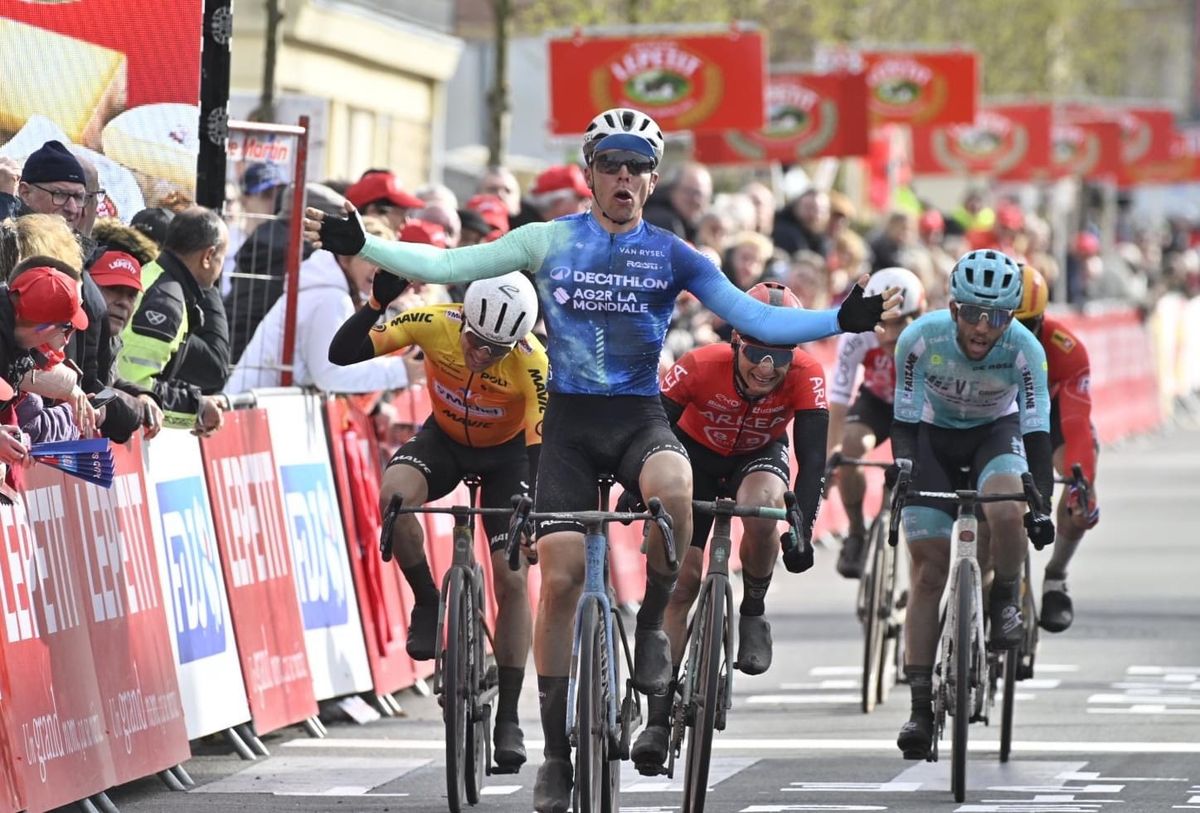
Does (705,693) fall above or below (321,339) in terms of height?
below

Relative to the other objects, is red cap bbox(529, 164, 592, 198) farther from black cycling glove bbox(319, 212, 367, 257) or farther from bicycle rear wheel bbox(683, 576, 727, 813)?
black cycling glove bbox(319, 212, 367, 257)

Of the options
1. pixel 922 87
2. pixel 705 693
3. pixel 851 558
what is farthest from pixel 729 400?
pixel 922 87

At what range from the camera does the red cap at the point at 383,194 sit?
1366cm

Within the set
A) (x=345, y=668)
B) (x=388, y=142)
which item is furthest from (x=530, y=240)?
(x=388, y=142)

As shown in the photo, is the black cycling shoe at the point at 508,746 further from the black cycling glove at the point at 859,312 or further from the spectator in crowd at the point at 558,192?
the spectator in crowd at the point at 558,192

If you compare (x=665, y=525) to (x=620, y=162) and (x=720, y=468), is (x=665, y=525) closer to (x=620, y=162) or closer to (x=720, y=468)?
(x=620, y=162)

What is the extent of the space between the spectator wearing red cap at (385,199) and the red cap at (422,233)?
489 mm

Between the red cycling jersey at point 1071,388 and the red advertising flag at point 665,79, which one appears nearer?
the red cycling jersey at point 1071,388

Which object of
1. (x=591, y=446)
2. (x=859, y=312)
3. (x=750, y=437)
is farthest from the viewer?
(x=750, y=437)

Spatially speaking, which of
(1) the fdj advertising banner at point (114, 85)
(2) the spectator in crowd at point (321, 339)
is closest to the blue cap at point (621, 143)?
(1) the fdj advertising banner at point (114, 85)

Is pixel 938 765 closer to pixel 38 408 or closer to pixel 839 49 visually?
pixel 38 408

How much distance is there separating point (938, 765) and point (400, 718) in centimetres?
265

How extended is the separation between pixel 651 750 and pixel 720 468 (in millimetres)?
1452

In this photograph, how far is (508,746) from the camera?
1006 cm
